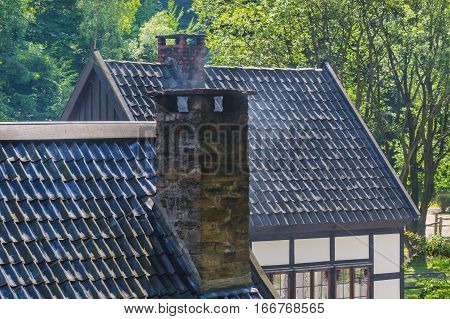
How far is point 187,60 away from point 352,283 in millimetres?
5866

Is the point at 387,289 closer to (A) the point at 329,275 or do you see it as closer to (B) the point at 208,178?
(A) the point at 329,275

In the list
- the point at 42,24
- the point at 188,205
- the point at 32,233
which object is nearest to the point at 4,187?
the point at 32,233

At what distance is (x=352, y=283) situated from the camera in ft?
76.6

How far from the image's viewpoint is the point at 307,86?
25.3m

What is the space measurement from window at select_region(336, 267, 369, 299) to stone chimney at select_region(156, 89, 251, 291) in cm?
1017

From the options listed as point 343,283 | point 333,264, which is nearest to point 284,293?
point 333,264

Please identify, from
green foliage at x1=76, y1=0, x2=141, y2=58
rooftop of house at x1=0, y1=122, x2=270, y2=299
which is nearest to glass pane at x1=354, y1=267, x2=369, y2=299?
Result: rooftop of house at x1=0, y1=122, x2=270, y2=299

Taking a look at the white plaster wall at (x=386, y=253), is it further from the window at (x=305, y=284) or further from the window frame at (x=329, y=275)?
the window at (x=305, y=284)

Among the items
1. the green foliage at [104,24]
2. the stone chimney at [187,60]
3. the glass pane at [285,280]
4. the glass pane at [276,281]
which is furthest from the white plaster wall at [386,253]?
the green foliage at [104,24]

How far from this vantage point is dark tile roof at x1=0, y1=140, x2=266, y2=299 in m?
12.0

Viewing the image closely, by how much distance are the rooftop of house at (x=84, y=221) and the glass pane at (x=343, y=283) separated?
986cm

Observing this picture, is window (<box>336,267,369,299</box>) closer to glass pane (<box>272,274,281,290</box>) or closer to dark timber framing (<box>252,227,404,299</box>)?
dark timber framing (<box>252,227,404,299</box>)

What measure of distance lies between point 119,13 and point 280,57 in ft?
81.3
